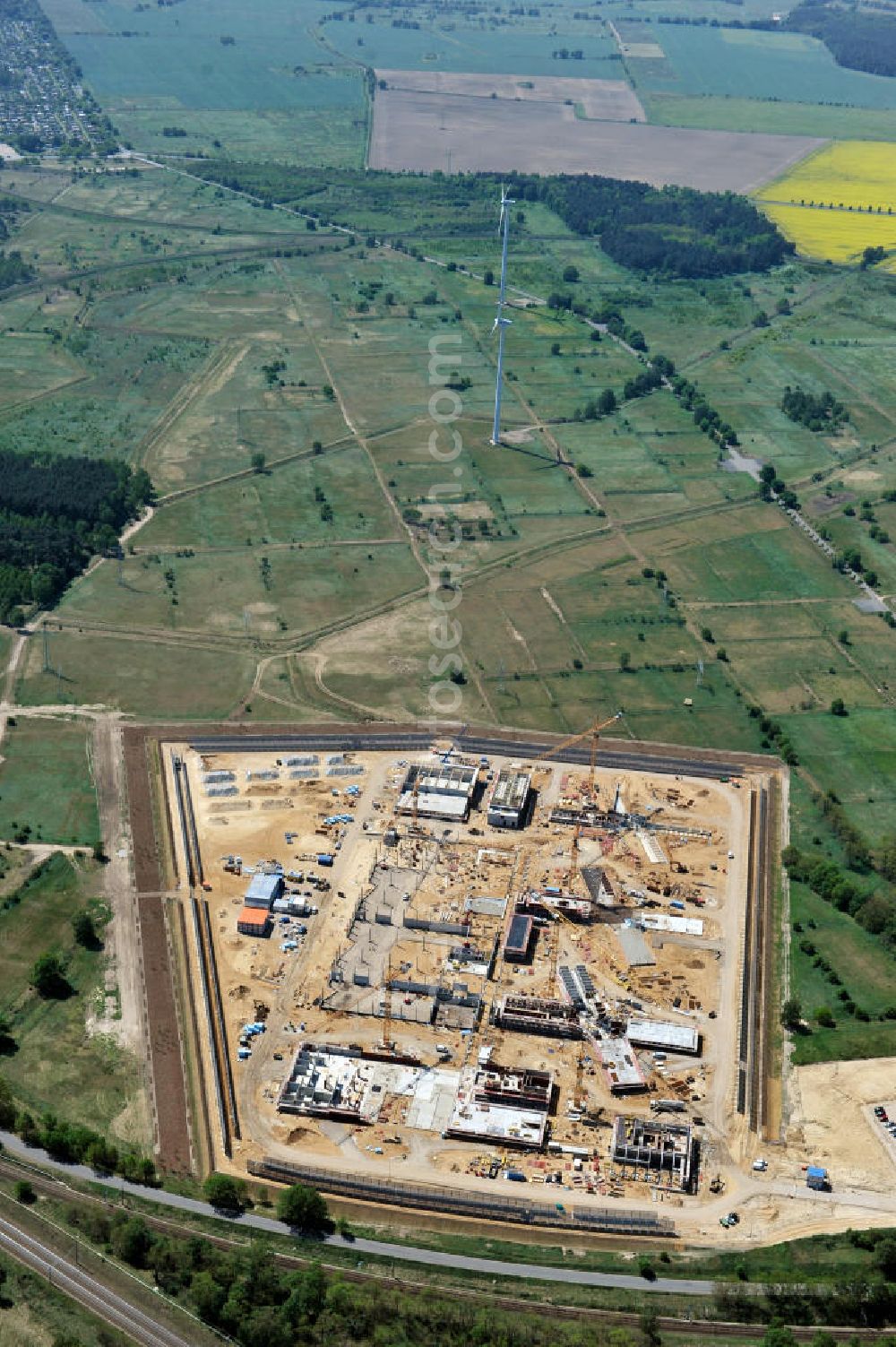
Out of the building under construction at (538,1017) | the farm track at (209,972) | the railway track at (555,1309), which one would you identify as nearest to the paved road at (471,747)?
the farm track at (209,972)

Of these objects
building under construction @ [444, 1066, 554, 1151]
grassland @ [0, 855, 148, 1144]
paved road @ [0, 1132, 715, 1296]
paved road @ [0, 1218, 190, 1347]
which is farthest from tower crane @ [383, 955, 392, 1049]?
paved road @ [0, 1218, 190, 1347]

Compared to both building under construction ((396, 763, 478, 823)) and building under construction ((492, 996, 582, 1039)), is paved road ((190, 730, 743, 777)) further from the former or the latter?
building under construction ((492, 996, 582, 1039))

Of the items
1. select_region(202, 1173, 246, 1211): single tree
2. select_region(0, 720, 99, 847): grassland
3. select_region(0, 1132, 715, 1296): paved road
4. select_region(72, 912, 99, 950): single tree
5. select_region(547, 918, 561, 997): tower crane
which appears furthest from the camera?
select_region(0, 720, 99, 847): grassland

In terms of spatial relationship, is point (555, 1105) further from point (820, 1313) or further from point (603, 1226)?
point (820, 1313)

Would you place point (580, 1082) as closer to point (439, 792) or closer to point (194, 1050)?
point (194, 1050)

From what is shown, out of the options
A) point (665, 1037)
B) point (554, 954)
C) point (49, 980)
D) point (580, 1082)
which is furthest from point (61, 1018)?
point (665, 1037)

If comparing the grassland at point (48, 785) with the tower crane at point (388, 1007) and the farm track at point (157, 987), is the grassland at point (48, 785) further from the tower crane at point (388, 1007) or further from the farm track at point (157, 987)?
the tower crane at point (388, 1007)

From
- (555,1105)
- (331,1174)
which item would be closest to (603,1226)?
(555,1105)
